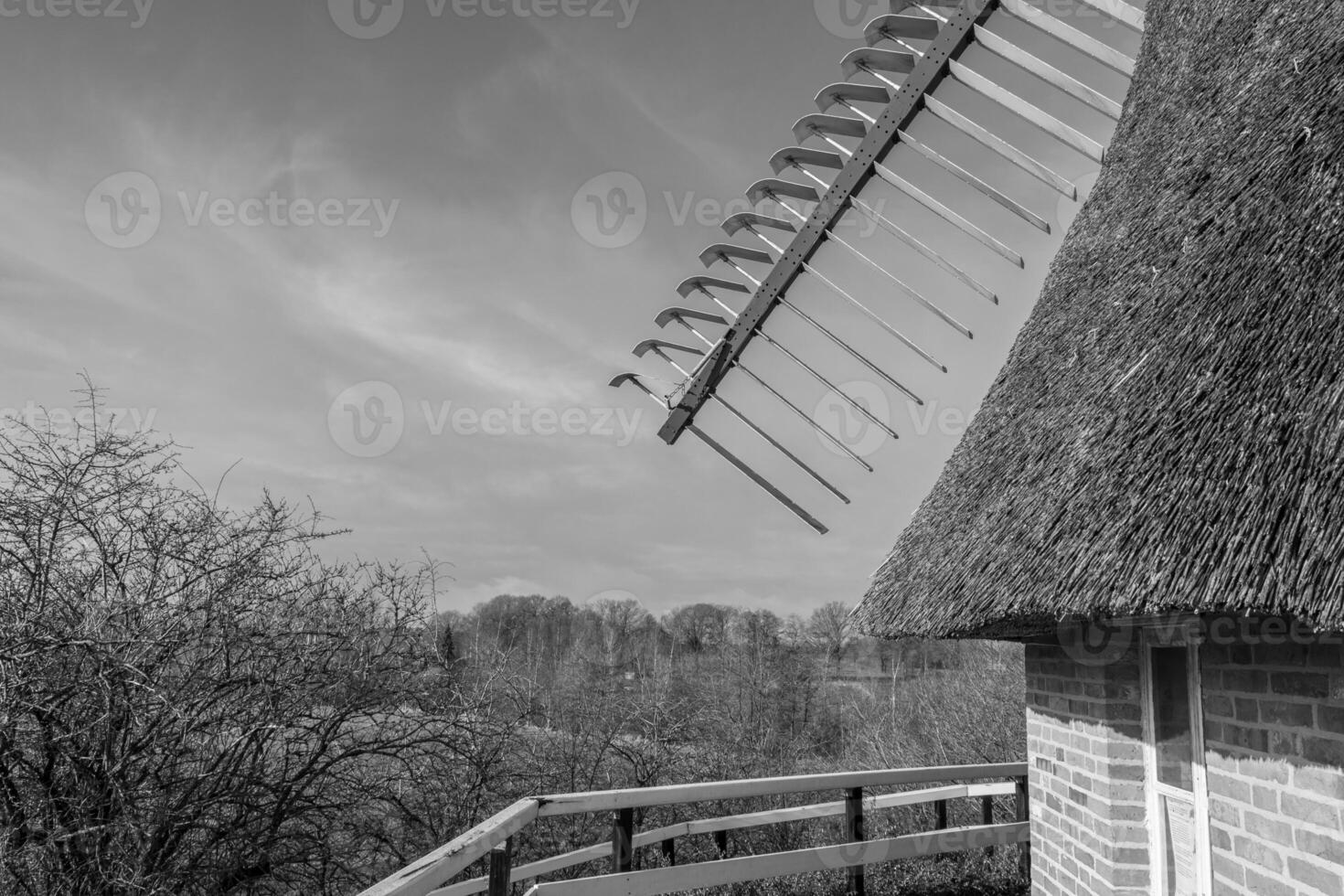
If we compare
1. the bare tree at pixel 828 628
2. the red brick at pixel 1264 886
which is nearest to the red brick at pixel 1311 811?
the red brick at pixel 1264 886

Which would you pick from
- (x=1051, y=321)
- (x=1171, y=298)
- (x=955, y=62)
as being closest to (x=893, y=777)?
(x=1051, y=321)

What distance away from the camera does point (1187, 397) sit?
3.08 m

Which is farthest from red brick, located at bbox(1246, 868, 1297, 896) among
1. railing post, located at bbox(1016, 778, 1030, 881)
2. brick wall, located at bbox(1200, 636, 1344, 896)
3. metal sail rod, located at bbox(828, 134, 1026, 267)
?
metal sail rod, located at bbox(828, 134, 1026, 267)

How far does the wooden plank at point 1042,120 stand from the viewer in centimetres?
649

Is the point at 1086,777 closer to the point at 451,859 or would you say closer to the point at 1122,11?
the point at 451,859

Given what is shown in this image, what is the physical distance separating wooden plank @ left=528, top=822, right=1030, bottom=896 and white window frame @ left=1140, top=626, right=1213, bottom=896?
1.89m

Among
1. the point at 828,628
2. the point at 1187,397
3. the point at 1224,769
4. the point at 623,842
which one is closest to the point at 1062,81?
the point at 1187,397

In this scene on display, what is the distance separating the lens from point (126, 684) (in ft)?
14.6

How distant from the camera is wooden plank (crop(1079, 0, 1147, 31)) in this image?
6668 millimetres

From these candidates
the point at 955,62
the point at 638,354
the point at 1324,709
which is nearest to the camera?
the point at 1324,709

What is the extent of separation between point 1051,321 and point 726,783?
322 cm

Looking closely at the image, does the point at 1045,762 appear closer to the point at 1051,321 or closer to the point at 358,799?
the point at 1051,321

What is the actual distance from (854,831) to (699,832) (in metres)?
0.92

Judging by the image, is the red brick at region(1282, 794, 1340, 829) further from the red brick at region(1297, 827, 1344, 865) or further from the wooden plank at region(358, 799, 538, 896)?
the wooden plank at region(358, 799, 538, 896)
